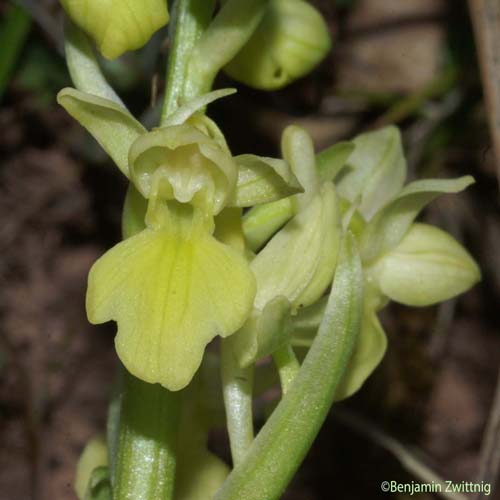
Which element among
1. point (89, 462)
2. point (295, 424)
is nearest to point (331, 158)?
point (295, 424)

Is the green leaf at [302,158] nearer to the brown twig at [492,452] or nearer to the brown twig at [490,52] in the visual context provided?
the brown twig at [490,52]

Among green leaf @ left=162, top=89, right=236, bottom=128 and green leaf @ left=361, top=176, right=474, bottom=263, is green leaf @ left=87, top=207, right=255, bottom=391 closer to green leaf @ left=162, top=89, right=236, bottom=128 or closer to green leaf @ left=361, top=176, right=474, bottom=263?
green leaf @ left=162, top=89, right=236, bottom=128

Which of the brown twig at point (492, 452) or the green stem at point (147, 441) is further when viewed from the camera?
the brown twig at point (492, 452)

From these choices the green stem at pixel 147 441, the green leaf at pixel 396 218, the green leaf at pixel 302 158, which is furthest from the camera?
the green leaf at pixel 396 218

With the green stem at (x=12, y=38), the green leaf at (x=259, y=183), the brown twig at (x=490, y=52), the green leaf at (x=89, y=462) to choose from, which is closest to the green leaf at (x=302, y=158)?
the green leaf at (x=259, y=183)

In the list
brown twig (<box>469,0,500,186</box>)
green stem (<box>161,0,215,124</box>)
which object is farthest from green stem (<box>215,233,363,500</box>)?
brown twig (<box>469,0,500,186</box>)

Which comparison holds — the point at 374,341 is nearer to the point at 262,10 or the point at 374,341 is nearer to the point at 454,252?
the point at 454,252
